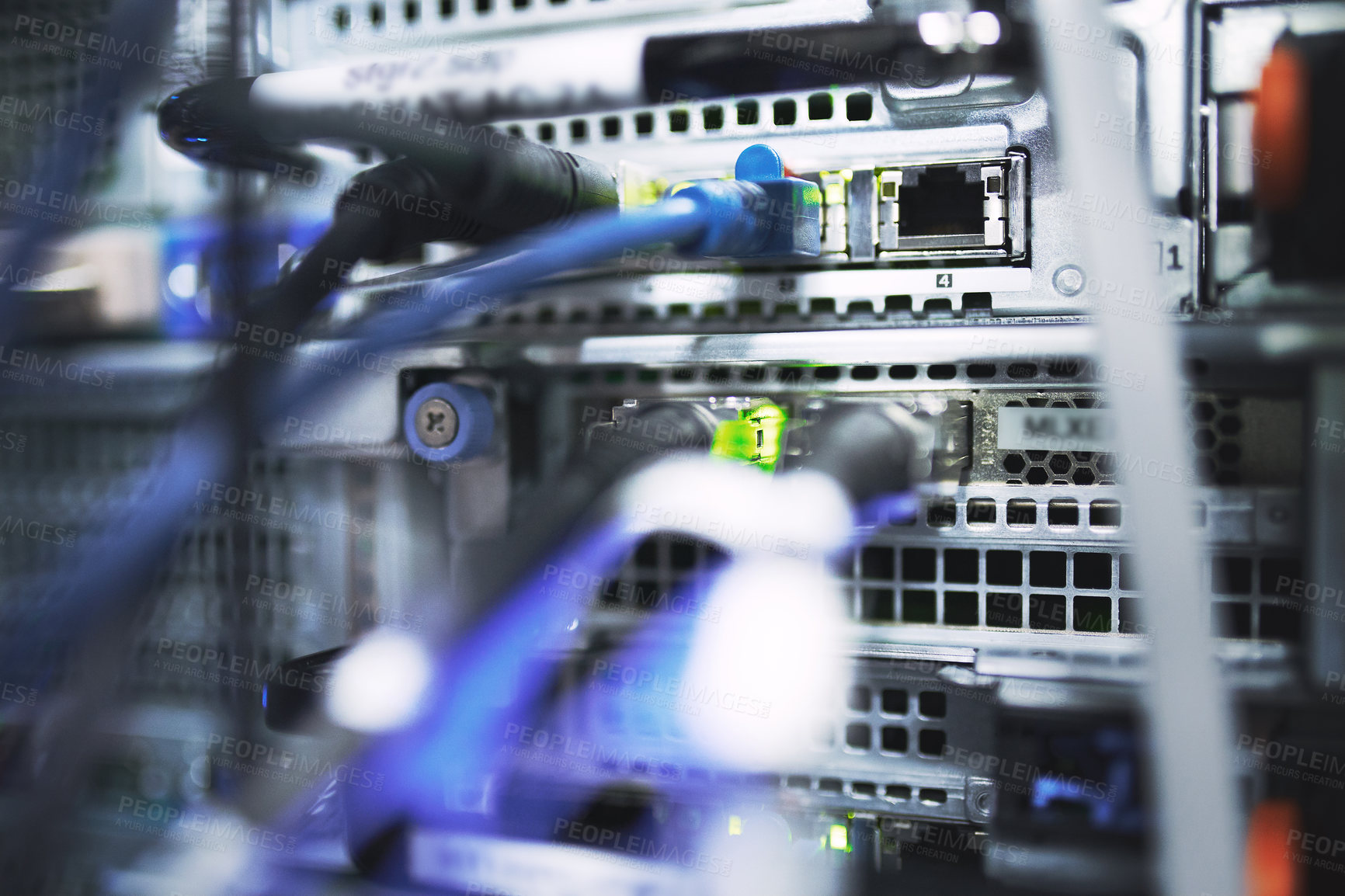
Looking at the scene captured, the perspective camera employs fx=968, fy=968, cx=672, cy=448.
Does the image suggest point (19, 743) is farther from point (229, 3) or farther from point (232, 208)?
point (229, 3)

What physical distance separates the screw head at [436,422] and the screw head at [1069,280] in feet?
1.13

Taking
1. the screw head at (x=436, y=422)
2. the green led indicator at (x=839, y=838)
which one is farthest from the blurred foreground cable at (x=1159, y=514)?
the screw head at (x=436, y=422)

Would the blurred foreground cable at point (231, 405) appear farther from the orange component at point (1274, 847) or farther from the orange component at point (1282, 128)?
the orange component at point (1274, 847)

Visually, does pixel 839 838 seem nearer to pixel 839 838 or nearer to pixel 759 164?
pixel 839 838

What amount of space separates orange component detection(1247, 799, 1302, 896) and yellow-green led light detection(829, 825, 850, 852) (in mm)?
202

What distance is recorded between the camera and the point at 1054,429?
51cm

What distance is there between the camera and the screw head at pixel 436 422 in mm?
576

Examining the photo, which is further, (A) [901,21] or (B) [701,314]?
(B) [701,314]

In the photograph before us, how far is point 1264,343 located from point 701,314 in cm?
29

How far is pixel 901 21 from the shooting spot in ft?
Result: 1.45

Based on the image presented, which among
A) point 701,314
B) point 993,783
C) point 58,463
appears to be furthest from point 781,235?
point 58,463

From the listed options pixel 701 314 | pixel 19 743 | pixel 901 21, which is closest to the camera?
pixel 901 21

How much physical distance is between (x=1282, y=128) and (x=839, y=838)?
43 centimetres

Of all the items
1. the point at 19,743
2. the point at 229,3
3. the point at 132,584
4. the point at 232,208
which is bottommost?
the point at 19,743
